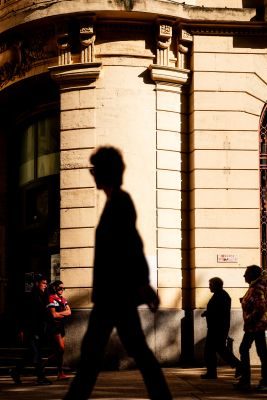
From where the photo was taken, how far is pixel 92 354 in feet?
21.6

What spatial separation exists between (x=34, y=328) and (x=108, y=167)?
7201 millimetres

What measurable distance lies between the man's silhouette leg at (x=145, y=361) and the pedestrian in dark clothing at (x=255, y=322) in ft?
18.6

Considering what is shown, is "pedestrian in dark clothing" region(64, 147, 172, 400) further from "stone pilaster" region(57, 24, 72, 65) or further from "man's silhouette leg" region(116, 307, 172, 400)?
"stone pilaster" region(57, 24, 72, 65)

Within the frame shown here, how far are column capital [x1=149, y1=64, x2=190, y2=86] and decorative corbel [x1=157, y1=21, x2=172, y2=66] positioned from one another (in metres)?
0.17

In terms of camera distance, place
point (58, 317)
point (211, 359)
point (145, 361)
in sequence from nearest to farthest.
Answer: point (145, 361) → point (211, 359) → point (58, 317)

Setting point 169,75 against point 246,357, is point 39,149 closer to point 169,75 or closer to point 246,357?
point 169,75

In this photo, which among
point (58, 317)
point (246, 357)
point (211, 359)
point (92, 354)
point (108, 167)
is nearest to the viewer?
point (92, 354)

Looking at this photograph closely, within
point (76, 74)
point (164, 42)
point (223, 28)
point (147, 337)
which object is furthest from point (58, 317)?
point (223, 28)

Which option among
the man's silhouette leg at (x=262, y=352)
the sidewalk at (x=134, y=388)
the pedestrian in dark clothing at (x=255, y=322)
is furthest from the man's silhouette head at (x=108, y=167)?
the man's silhouette leg at (x=262, y=352)

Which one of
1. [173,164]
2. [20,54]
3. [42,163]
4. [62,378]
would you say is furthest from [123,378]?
[20,54]

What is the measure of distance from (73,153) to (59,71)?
1694mm

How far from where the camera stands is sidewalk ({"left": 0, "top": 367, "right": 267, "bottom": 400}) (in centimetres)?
1111

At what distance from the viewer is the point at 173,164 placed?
17562 millimetres

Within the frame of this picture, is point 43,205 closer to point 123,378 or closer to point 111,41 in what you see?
point 111,41
